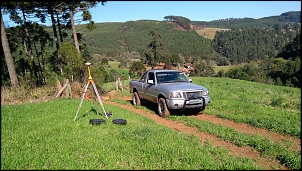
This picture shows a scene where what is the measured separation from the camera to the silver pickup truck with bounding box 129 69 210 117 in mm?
9109

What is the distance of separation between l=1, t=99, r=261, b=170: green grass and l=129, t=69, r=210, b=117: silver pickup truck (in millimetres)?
2715

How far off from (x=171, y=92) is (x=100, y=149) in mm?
4780

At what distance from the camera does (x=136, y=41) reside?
17662 centimetres

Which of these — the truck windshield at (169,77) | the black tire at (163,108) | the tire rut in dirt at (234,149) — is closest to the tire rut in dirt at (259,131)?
the tire rut in dirt at (234,149)

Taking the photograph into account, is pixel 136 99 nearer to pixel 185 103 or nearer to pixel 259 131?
pixel 185 103

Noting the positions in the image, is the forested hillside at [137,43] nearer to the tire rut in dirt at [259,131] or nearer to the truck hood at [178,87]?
the truck hood at [178,87]

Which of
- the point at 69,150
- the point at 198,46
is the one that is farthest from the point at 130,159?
the point at 198,46

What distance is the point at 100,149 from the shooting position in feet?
16.2

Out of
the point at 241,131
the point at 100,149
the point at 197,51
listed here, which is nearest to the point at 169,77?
the point at 241,131

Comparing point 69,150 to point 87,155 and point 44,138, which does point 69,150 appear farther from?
point 44,138

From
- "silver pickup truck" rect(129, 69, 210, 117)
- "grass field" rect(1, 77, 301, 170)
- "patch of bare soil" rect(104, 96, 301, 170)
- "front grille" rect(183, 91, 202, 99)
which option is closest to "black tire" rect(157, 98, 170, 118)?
"silver pickup truck" rect(129, 69, 210, 117)

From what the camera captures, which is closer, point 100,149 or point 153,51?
point 100,149

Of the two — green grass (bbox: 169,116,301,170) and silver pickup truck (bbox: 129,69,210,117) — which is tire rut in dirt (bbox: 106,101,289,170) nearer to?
green grass (bbox: 169,116,301,170)

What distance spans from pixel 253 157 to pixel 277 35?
199 meters
